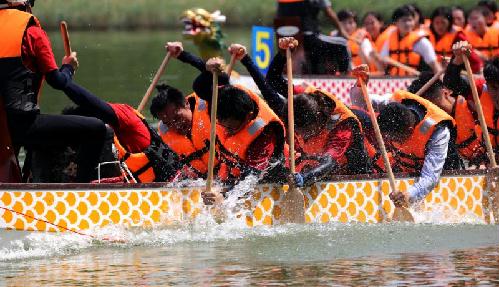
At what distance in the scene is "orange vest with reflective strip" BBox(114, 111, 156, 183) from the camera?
471 inches

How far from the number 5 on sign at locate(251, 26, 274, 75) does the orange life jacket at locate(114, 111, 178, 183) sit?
7851mm

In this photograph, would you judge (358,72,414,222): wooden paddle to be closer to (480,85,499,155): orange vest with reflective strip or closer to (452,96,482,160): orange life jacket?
(452,96,482,160): orange life jacket

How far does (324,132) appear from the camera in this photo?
39.6 ft

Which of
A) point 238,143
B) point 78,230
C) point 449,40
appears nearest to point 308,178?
point 238,143

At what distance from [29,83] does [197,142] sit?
1764 millimetres

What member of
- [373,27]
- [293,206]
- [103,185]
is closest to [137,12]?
[373,27]

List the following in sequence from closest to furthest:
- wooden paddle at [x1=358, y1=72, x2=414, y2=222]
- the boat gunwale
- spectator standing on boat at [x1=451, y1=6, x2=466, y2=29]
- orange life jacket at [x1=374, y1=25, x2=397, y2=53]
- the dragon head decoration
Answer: the boat gunwale, wooden paddle at [x1=358, y1=72, x2=414, y2=222], the dragon head decoration, orange life jacket at [x1=374, y1=25, x2=397, y2=53], spectator standing on boat at [x1=451, y1=6, x2=466, y2=29]

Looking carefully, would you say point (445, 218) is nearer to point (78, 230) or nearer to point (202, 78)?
point (202, 78)

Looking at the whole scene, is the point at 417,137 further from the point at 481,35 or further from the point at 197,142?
the point at 481,35

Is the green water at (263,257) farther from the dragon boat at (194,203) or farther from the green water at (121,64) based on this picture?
the green water at (121,64)

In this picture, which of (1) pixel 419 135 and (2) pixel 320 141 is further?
(1) pixel 419 135

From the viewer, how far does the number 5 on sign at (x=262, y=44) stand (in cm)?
1980

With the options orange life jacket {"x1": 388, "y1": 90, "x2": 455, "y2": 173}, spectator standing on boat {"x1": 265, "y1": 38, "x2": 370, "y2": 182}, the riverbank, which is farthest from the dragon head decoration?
the riverbank

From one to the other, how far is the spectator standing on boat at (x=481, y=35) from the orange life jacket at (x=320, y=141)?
10495 mm
